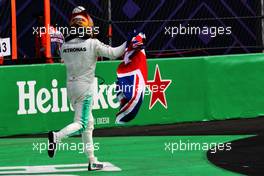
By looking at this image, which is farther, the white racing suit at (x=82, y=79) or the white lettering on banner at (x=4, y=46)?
the white lettering on banner at (x=4, y=46)

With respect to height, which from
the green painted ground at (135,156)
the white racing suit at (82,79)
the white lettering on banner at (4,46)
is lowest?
the green painted ground at (135,156)

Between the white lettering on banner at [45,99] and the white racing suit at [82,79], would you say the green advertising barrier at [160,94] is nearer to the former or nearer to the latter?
the white lettering on banner at [45,99]

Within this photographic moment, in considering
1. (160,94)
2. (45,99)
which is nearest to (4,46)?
(45,99)

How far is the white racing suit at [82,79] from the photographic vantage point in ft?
35.4

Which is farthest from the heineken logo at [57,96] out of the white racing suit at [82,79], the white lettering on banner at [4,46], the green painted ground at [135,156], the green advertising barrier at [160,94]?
the white racing suit at [82,79]

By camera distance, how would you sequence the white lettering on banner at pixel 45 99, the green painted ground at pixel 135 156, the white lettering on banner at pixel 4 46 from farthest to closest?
the white lettering on banner at pixel 4 46, the white lettering on banner at pixel 45 99, the green painted ground at pixel 135 156

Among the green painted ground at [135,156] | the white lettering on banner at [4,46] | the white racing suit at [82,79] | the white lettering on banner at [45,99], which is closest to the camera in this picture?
the white racing suit at [82,79]

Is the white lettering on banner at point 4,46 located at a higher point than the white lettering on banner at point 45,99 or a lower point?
higher

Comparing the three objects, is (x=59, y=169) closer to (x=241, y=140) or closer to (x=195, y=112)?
(x=241, y=140)

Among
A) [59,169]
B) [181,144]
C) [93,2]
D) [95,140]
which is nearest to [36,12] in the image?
[93,2]

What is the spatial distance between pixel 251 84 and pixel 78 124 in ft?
24.2

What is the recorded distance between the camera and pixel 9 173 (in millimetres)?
11031

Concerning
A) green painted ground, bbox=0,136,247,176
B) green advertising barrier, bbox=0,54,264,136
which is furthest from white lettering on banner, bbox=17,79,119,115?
green painted ground, bbox=0,136,247,176

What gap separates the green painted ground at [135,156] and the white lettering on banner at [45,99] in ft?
2.43
